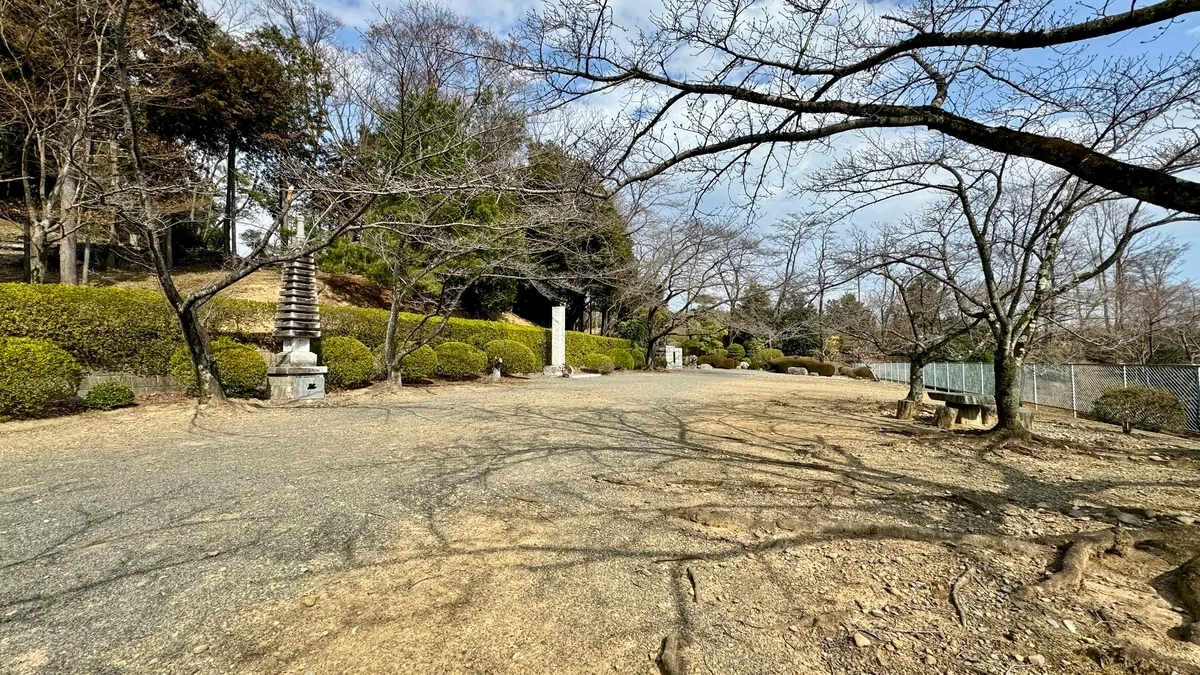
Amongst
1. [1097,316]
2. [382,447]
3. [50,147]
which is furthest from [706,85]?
[1097,316]

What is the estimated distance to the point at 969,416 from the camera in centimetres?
713

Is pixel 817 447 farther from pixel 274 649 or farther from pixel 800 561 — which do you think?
pixel 274 649

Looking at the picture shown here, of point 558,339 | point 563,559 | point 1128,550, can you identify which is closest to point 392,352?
point 558,339

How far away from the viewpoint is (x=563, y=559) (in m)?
2.42

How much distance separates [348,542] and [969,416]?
26.1 ft

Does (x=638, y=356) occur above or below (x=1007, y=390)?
above

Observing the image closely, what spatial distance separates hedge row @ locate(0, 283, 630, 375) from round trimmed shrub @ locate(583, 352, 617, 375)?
8961 mm

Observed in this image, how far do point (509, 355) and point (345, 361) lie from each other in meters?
5.59

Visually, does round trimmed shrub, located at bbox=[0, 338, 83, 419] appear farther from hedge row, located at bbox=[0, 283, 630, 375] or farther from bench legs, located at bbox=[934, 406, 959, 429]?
bench legs, located at bbox=[934, 406, 959, 429]

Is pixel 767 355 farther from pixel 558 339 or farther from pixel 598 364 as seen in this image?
pixel 558 339

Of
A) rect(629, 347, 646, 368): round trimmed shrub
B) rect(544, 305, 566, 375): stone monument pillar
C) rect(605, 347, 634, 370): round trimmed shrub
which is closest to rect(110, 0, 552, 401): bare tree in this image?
rect(544, 305, 566, 375): stone monument pillar

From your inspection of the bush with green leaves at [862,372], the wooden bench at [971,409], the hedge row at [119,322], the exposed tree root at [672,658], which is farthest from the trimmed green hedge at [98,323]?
the bush with green leaves at [862,372]

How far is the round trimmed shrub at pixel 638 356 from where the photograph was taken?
73.2 ft

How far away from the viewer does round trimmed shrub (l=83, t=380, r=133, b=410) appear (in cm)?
650
